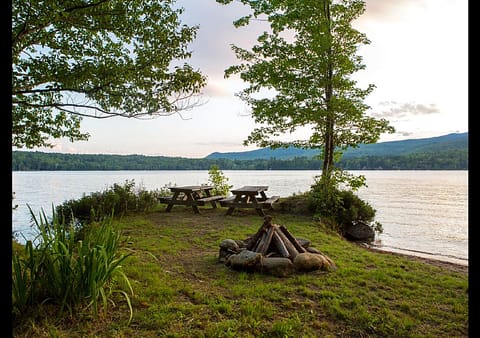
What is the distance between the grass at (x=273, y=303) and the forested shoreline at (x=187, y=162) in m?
15.6

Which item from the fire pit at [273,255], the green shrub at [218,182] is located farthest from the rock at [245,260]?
the green shrub at [218,182]

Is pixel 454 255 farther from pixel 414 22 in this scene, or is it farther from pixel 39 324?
pixel 39 324

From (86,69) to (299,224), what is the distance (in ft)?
21.8

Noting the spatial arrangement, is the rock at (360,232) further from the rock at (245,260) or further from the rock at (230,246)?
the rock at (245,260)

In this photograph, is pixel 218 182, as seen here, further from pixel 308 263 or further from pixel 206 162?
pixel 206 162

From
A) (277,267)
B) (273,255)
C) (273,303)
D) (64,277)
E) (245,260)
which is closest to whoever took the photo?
(64,277)

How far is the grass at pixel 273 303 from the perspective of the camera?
3.05 metres

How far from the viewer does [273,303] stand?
3744 mm

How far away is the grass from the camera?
3.05 metres

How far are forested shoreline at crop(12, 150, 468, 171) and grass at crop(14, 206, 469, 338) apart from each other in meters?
15.6

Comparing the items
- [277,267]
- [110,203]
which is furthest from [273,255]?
[110,203]

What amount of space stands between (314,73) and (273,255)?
804cm

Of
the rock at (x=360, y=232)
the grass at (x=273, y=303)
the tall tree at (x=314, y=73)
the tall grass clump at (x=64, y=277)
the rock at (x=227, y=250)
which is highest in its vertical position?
the tall tree at (x=314, y=73)
